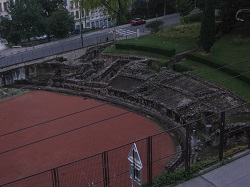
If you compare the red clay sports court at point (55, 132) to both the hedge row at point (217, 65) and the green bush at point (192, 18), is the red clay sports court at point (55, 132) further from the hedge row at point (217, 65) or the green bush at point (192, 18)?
the green bush at point (192, 18)

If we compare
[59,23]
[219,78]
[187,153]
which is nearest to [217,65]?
[219,78]

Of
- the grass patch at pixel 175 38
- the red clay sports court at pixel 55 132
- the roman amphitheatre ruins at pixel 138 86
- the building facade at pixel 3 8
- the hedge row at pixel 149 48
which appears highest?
the building facade at pixel 3 8

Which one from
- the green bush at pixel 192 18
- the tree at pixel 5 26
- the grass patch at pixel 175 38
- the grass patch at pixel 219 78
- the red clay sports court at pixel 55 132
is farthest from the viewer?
the tree at pixel 5 26

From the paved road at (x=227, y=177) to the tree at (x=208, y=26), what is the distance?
19696 millimetres

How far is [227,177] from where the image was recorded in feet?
40.9

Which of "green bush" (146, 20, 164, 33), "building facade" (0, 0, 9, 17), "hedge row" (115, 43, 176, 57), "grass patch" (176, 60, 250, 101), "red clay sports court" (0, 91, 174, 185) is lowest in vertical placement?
"red clay sports court" (0, 91, 174, 185)

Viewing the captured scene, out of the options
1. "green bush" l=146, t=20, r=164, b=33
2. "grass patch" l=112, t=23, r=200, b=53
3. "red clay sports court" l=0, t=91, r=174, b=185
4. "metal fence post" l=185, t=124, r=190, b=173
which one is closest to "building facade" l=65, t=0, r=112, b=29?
"green bush" l=146, t=20, r=164, b=33

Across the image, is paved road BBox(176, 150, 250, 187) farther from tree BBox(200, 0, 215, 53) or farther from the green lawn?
tree BBox(200, 0, 215, 53)

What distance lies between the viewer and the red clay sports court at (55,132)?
69.3 ft

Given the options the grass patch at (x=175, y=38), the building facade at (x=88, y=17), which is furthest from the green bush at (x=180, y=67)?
the building facade at (x=88, y=17)

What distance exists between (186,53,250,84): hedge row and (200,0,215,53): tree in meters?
1.19

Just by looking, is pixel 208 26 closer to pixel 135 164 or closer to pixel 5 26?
pixel 135 164

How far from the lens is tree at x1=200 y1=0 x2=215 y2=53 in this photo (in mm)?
30609

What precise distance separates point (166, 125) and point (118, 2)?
1209 inches
